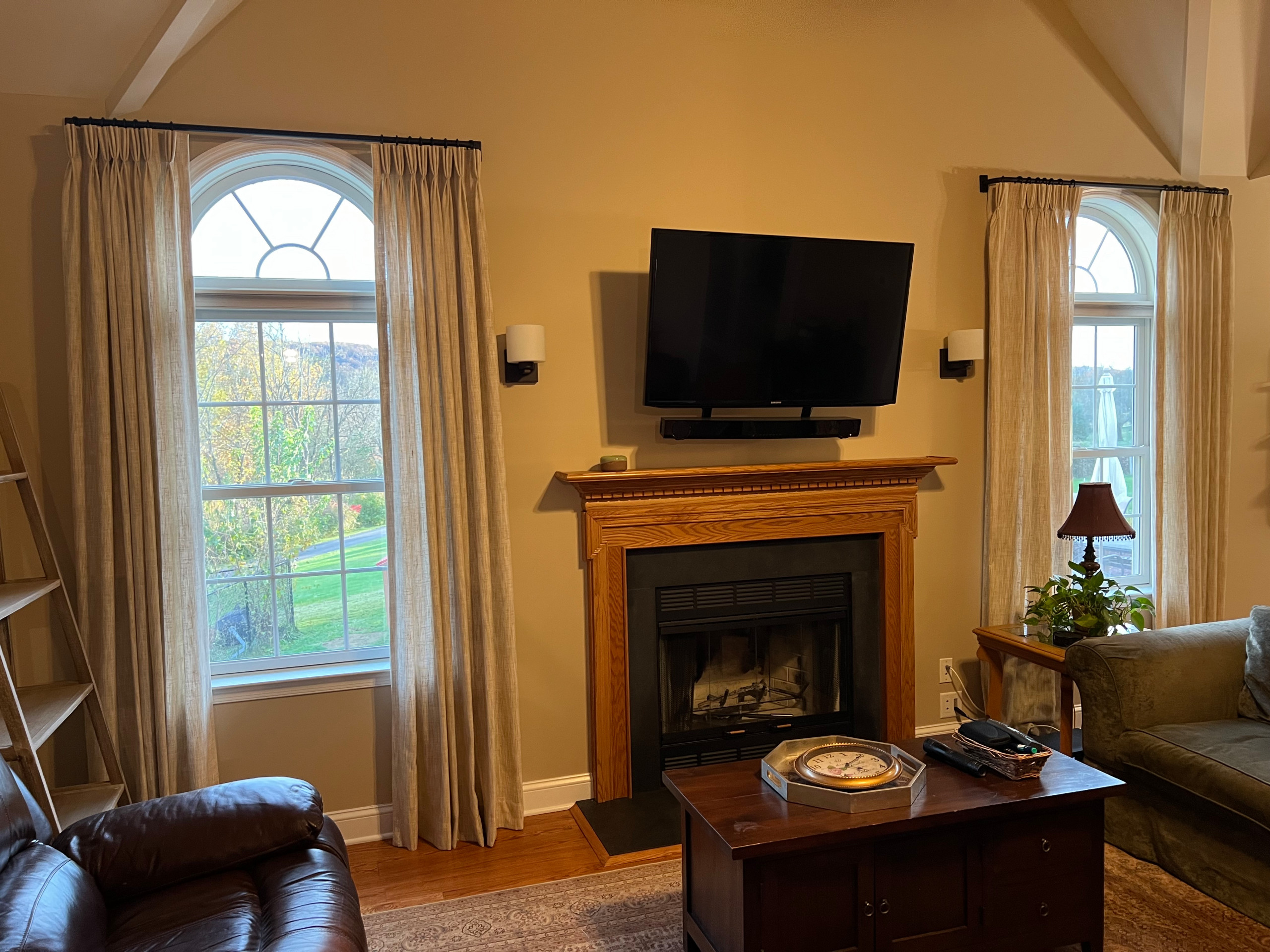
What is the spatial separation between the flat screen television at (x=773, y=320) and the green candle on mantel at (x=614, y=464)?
238 mm

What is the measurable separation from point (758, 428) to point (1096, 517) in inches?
53.2

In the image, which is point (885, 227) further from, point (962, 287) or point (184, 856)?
point (184, 856)

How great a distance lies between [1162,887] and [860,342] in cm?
206

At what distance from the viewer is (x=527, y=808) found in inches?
131

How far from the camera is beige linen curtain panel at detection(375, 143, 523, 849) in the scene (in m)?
2.99

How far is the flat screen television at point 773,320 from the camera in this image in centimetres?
319

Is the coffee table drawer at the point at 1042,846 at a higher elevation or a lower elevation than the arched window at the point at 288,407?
lower

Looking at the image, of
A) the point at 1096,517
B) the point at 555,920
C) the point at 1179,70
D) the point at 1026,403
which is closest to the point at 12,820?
the point at 555,920

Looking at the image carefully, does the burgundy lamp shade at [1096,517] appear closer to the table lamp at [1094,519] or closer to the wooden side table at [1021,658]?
the table lamp at [1094,519]

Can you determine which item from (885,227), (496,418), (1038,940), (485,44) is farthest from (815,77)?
(1038,940)

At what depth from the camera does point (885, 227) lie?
11.9 feet

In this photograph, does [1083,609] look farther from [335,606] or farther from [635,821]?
[335,606]

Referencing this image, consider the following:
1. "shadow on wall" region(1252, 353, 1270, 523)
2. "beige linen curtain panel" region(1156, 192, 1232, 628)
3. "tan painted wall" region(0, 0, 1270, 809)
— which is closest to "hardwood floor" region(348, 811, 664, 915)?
"tan painted wall" region(0, 0, 1270, 809)

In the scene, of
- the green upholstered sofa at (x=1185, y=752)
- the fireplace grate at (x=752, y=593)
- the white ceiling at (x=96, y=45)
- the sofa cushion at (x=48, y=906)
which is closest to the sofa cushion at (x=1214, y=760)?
the green upholstered sofa at (x=1185, y=752)
